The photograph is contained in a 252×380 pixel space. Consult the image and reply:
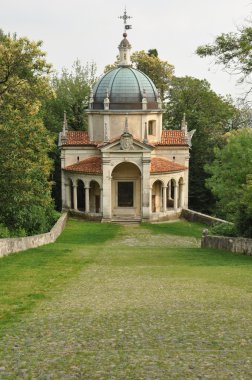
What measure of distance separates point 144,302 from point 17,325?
3.36 m

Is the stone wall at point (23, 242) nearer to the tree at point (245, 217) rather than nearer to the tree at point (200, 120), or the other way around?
the tree at point (245, 217)

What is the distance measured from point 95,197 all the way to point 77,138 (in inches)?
223

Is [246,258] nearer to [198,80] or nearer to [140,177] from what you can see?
[140,177]

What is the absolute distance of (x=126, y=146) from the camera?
4441cm

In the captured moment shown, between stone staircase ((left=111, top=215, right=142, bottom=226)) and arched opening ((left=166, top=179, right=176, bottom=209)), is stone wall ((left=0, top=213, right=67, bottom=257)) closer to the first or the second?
stone staircase ((left=111, top=215, right=142, bottom=226))

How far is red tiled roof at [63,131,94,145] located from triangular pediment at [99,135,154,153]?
415cm

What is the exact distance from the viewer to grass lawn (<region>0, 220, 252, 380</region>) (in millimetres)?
8062

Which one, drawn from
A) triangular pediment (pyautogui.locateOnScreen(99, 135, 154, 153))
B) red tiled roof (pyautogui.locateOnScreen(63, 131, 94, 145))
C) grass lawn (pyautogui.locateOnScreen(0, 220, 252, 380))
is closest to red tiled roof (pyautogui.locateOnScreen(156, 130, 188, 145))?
triangular pediment (pyautogui.locateOnScreen(99, 135, 154, 153))

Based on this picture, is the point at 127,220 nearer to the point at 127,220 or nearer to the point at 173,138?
the point at 127,220

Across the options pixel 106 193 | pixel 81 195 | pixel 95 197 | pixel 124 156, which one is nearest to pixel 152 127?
pixel 124 156

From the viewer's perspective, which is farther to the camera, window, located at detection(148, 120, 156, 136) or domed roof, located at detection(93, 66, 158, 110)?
window, located at detection(148, 120, 156, 136)

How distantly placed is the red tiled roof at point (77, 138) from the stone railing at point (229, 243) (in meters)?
20.4

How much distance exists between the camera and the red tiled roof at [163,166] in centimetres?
4588

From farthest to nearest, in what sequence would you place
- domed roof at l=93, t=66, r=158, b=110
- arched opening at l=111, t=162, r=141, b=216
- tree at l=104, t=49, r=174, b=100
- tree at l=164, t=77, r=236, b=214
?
tree at l=104, t=49, r=174, b=100
tree at l=164, t=77, r=236, b=214
domed roof at l=93, t=66, r=158, b=110
arched opening at l=111, t=162, r=141, b=216
